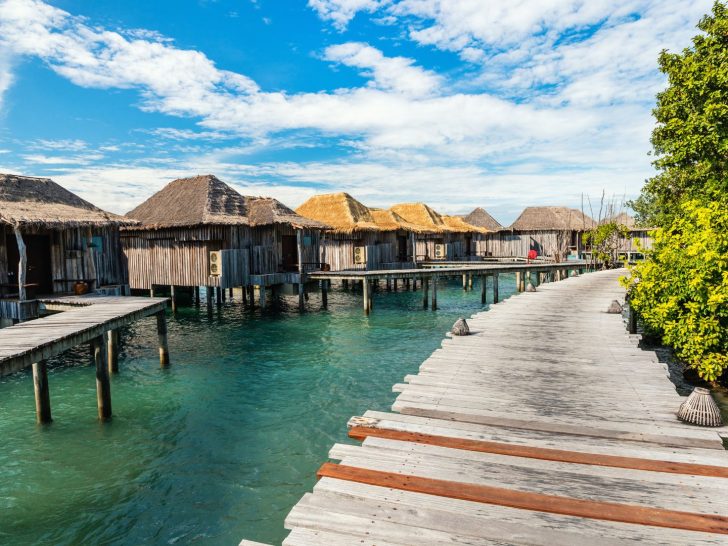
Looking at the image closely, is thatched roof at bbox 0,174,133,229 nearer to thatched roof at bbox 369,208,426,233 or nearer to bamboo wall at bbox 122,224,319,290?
bamboo wall at bbox 122,224,319,290

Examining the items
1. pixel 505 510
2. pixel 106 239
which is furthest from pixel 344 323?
pixel 505 510

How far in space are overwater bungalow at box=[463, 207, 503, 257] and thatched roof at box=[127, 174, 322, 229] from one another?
26.3 meters

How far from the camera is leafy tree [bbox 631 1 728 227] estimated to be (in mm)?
12883

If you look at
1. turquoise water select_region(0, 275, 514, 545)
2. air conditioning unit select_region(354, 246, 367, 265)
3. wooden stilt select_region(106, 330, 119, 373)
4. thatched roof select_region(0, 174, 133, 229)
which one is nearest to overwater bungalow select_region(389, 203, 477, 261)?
air conditioning unit select_region(354, 246, 367, 265)

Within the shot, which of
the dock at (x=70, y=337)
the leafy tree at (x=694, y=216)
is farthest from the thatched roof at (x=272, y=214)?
the leafy tree at (x=694, y=216)

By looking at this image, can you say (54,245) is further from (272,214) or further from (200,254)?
(272,214)

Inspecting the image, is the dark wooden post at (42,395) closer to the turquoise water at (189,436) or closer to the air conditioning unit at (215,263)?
the turquoise water at (189,436)

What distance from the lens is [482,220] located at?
5038cm

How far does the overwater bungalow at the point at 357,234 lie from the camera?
3156 cm

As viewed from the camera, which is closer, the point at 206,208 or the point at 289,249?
the point at 206,208

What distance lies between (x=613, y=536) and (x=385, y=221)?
32.2 meters

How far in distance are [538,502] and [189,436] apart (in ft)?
24.9

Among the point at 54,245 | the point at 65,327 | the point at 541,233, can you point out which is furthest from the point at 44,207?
the point at 541,233

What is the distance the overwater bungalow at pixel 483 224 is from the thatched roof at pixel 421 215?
262 inches
